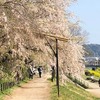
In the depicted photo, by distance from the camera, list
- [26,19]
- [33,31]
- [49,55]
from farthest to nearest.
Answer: [49,55], [33,31], [26,19]

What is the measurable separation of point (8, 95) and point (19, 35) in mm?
6286

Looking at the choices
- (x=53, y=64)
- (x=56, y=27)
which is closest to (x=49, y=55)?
(x=53, y=64)

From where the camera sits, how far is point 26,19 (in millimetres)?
19953

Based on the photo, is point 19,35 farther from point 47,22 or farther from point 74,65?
point 74,65

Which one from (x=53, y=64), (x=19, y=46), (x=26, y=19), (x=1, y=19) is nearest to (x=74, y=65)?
(x=53, y=64)

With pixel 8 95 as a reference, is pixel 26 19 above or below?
above

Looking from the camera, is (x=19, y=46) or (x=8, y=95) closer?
(x=19, y=46)

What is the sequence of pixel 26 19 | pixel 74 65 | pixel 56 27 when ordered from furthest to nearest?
1. pixel 74 65
2. pixel 56 27
3. pixel 26 19

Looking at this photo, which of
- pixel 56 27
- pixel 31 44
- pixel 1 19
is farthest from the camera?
pixel 56 27

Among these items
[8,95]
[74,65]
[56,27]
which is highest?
[56,27]

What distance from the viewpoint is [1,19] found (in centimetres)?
1802

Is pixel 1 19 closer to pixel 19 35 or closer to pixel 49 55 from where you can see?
pixel 19 35

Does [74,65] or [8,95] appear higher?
[74,65]

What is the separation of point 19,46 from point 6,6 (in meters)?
3.47
